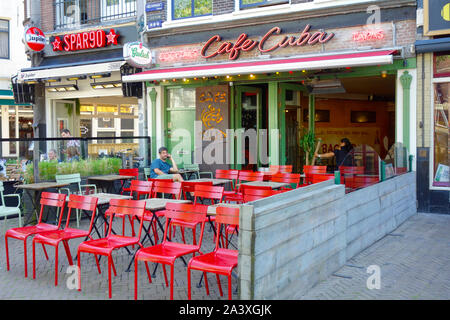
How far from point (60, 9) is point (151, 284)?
12.6m

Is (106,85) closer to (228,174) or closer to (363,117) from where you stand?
(228,174)

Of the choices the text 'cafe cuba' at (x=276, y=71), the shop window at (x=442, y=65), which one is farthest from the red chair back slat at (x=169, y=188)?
the shop window at (x=442, y=65)

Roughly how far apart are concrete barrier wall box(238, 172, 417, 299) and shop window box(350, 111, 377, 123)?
11.8 metres

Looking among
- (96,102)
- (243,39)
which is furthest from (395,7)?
(96,102)

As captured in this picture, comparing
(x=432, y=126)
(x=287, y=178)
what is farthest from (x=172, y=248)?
(x=432, y=126)

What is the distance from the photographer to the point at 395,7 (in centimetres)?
991

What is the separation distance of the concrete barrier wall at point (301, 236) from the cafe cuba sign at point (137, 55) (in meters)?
7.43

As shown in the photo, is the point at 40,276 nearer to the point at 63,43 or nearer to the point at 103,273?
the point at 103,273

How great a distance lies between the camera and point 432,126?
31.7 ft

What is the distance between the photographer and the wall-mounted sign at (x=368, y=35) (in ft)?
33.1

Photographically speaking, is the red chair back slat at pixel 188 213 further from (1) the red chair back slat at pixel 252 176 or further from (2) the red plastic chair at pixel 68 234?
(1) the red chair back slat at pixel 252 176

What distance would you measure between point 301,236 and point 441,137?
6.07 meters

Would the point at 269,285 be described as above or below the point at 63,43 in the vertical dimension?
below

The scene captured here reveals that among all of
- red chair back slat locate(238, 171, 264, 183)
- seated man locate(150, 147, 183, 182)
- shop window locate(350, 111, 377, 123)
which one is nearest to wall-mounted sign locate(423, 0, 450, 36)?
red chair back slat locate(238, 171, 264, 183)
